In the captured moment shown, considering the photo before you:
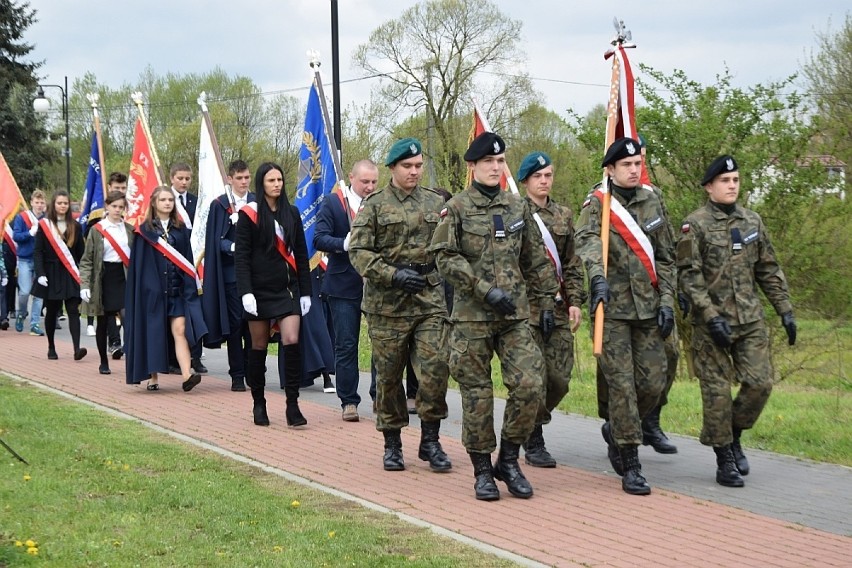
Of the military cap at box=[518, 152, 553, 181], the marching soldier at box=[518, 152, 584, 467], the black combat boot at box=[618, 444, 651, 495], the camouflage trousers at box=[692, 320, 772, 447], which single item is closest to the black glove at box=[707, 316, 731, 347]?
the camouflage trousers at box=[692, 320, 772, 447]

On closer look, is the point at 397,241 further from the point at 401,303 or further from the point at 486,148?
the point at 486,148

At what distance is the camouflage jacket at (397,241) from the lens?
345 inches

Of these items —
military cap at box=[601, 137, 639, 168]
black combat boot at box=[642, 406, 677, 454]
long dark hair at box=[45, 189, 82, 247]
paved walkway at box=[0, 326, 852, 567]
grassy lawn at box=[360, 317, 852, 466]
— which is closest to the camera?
paved walkway at box=[0, 326, 852, 567]

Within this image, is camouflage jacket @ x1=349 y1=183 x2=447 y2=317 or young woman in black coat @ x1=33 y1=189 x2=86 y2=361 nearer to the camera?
camouflage jacket @ x1=349 y1=183 x2=447 y2=317

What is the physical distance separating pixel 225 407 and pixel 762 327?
5415 mm

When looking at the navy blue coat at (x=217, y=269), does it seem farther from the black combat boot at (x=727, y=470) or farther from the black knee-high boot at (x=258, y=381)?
the black combat boot at (x=727, y=470)

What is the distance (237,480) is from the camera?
27.1 feet

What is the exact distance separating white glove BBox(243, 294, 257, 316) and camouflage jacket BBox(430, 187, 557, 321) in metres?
2.74

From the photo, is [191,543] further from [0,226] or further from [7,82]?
[7,82]

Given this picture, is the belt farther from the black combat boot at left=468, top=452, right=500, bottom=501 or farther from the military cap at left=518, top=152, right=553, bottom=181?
the black combat boot at left=468, top=452, right=500, bottom=501

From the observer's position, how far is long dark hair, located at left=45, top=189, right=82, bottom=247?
16891 millimetres

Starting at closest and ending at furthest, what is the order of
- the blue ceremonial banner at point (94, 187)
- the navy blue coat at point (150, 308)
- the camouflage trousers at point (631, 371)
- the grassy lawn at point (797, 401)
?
the camouflage trousers at point (631, 371) < the grassy lawn at point (797, 401) < the navy blue coat at point (150, 308) < the blue ceremonial banner at point (94, 187)

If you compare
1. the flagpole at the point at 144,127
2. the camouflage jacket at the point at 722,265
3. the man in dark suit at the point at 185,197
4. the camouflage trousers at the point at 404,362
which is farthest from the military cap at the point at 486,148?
the flagpole at the point at 144,127

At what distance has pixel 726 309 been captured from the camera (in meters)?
8.34
